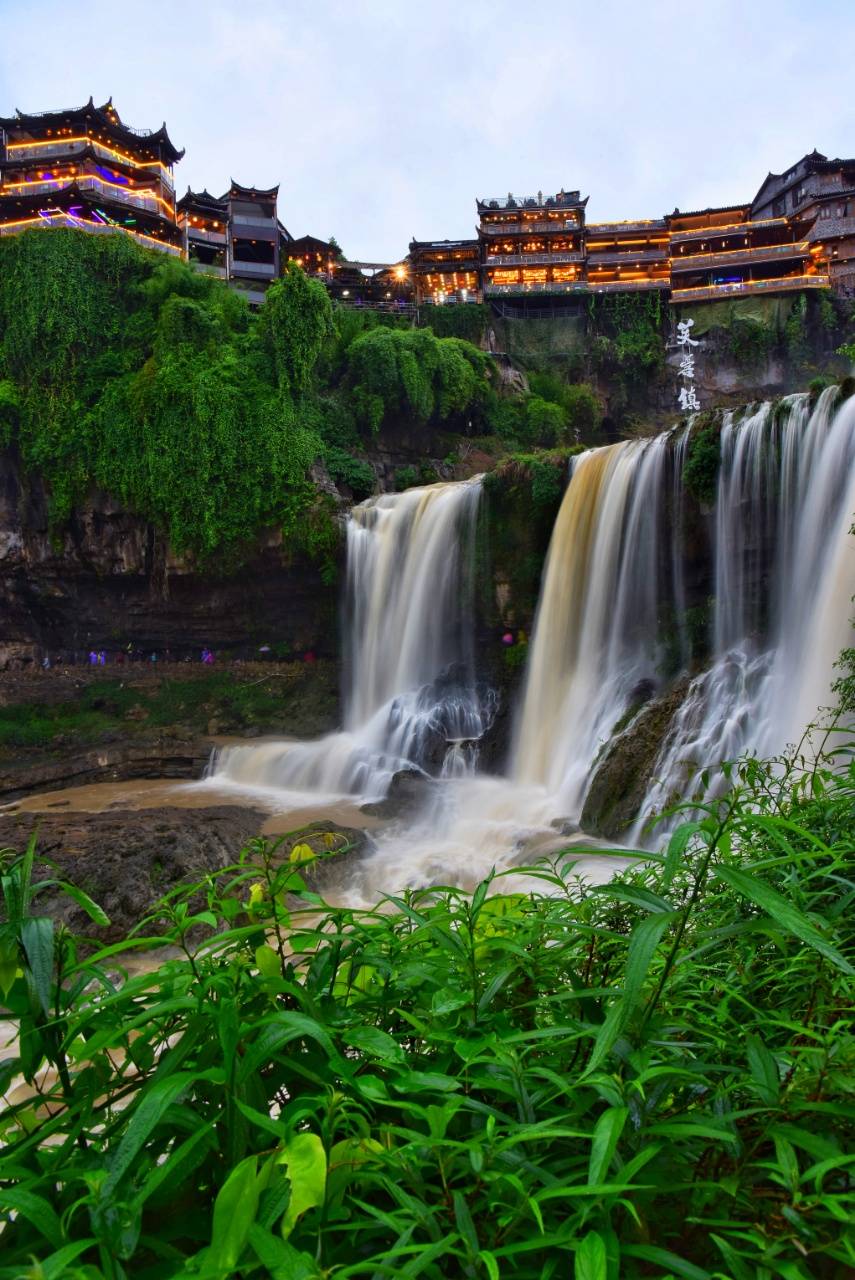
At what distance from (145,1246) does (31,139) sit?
38986 mm

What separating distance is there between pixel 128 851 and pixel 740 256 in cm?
3720

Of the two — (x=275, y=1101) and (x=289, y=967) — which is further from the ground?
(x=289, y=967)

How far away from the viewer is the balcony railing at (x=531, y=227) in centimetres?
3478

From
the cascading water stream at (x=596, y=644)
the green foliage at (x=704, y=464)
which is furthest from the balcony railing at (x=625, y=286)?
the green foliage at (x=704, y=464)

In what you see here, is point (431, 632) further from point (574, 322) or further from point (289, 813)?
point (574, 322)

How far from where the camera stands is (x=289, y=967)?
4.02ft

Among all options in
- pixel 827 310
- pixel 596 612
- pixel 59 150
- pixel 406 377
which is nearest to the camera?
pixel 596 612

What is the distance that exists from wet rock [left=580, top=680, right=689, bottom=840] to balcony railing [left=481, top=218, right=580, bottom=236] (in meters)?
32.6

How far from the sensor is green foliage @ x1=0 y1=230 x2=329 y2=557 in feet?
62.1

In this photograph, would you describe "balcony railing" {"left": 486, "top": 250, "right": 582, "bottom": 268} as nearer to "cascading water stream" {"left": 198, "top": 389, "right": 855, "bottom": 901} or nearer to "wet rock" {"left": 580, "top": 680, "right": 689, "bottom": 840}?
"cascading water stream" {"left": 198, "top": 389, "right": 855, "bottom": 901}

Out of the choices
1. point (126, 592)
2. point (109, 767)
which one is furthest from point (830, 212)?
point (109, 767)

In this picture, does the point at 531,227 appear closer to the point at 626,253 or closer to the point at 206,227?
the point at 626,253

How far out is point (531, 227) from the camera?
35.3 m

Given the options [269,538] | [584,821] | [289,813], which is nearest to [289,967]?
[584,821]
